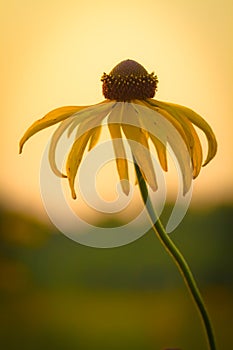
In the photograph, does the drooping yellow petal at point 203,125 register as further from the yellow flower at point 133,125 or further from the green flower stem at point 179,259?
the green flower stem at point 179,259

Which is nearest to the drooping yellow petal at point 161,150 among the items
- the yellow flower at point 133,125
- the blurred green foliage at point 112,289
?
the yellow flower at point 133,125

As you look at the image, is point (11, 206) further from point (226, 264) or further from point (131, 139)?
point (226, 264)

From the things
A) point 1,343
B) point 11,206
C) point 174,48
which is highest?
point 174,48

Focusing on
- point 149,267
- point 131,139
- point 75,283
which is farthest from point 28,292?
point 131,139

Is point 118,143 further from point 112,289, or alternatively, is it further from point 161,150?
point 112,289

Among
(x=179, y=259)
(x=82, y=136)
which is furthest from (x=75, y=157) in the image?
(x=179, y=259)

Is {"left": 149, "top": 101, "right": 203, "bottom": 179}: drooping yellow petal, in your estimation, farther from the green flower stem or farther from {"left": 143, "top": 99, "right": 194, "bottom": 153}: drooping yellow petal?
the green flower stem
